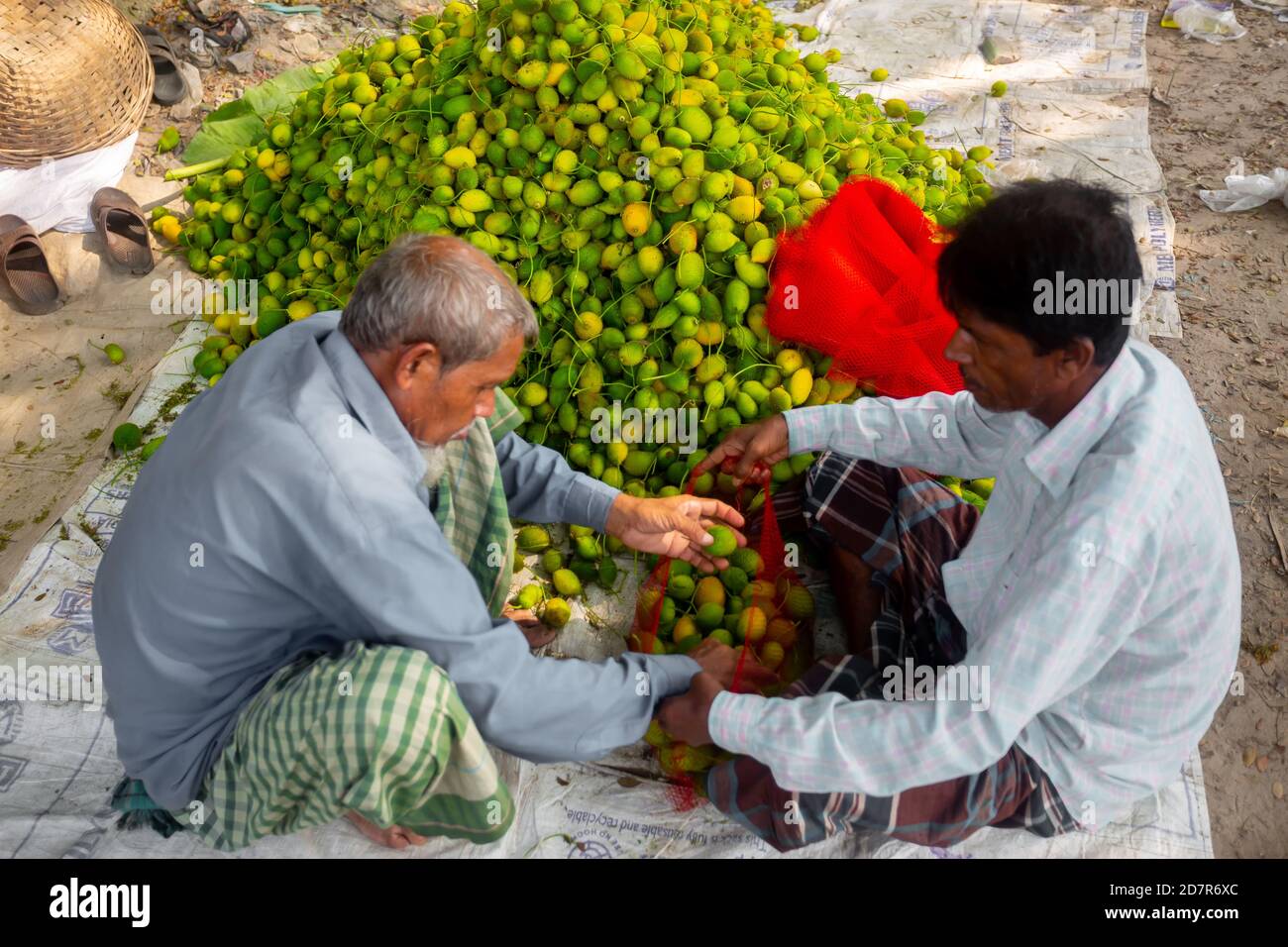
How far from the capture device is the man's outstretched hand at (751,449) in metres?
2.65

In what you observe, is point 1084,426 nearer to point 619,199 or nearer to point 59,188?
point 619,199

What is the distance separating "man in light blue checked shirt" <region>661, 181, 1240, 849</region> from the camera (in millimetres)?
1725

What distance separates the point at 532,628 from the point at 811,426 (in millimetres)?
936

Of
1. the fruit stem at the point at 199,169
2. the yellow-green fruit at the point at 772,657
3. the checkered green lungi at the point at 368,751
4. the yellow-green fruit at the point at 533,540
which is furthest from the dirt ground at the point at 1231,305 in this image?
the yellow-green fruit at the point at 533,540

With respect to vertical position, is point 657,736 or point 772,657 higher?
point 772,657

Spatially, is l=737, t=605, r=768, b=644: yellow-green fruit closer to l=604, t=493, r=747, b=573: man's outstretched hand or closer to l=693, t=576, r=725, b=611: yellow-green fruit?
l=693, t=576, r=725, b=611: yellow-green fruit

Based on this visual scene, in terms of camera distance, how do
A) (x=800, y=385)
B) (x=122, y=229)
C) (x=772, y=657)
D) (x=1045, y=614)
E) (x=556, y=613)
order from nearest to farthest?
1. (x=1045, y=614)
2. (x=772, y=657)
3. (x=556, y=613)
4. (x=800, y=385)
5. (x=122, y=229)

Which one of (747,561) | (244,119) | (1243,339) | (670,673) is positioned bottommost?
(747,561)

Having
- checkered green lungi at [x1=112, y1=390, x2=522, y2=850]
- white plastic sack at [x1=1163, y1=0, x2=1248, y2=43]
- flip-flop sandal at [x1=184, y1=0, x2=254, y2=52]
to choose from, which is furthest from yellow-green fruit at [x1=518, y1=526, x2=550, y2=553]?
white plastic sack at [x1=1163, y1=0, x2=1248, y2=43]

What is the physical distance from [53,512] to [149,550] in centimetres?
162

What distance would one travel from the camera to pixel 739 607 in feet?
8.84

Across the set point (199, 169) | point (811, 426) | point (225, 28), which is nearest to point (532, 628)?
point (811, 426)

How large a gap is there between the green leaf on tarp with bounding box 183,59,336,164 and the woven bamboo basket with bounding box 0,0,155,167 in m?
0.45
